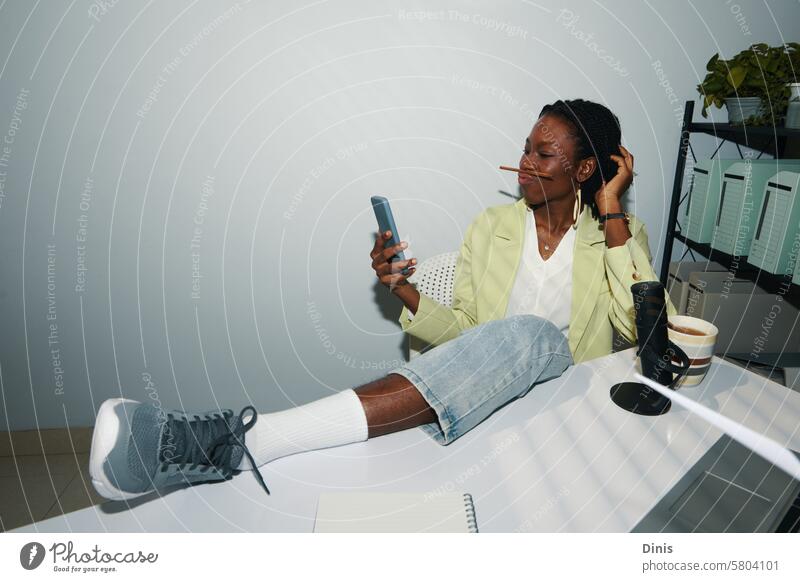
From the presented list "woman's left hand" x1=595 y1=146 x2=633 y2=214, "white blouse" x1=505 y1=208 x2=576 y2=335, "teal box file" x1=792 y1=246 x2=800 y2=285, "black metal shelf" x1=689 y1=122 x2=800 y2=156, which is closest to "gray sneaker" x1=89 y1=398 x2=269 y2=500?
"white blouse" x1=505 y1=208 x2=576 y2=335

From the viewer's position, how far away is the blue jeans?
2.40 feet

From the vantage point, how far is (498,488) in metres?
0.62

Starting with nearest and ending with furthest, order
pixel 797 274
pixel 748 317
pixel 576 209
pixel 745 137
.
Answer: pixel 797 274
pixel 576 209
pixel 748 317
pixel 745 137

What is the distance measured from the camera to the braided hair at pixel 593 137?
1.21 meters

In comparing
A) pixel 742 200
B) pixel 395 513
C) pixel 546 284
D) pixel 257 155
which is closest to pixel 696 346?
pixel 546 284

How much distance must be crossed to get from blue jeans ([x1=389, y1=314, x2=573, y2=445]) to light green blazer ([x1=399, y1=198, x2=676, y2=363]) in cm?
32

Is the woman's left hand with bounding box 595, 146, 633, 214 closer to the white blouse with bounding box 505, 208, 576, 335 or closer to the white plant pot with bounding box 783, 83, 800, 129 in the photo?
the white blouse with bounding box 505, 208, 576, 335

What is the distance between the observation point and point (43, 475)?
1511mm

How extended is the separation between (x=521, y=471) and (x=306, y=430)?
0.91ft

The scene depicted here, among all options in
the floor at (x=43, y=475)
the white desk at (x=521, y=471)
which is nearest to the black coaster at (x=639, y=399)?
the white desk at (x=521, y=471)

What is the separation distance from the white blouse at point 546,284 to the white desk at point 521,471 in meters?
0.40

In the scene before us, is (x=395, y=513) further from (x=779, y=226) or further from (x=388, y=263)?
(x=779, y=226)

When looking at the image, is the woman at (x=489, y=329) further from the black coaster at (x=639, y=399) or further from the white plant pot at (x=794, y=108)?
the white plant pot at (x=794, y=108)

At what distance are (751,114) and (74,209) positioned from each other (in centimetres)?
173
